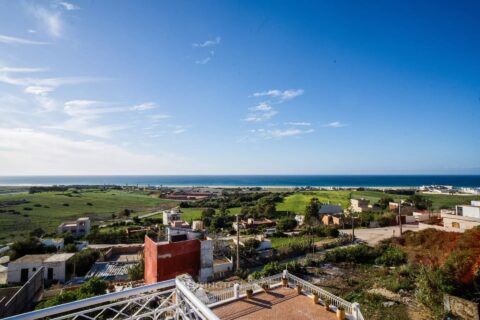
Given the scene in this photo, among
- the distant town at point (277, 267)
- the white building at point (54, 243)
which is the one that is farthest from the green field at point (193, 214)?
the white building at point (54, 243)

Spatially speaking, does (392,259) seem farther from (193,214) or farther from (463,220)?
(193,214)

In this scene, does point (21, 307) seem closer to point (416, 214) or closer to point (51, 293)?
point (51, 293)

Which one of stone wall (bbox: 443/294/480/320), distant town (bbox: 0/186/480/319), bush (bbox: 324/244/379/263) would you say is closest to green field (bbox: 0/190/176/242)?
distant town (bbox: 0/186/480/319)

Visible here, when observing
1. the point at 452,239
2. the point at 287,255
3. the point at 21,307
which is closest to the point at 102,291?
the point at 21,307

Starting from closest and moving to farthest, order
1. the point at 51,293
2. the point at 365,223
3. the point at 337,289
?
1. the point at 337,289
2. the point at 51,293
3. the point at 365,223

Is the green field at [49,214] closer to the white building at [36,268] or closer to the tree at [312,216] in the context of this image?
the white building at [36,268]

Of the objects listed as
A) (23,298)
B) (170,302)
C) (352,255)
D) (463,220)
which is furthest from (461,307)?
(23,298)

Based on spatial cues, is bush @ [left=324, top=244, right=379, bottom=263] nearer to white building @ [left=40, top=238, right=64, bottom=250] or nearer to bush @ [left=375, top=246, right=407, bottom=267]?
bush @ [left=375, top=246, right=407, bottom=267]

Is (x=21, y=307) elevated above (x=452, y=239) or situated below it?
below
